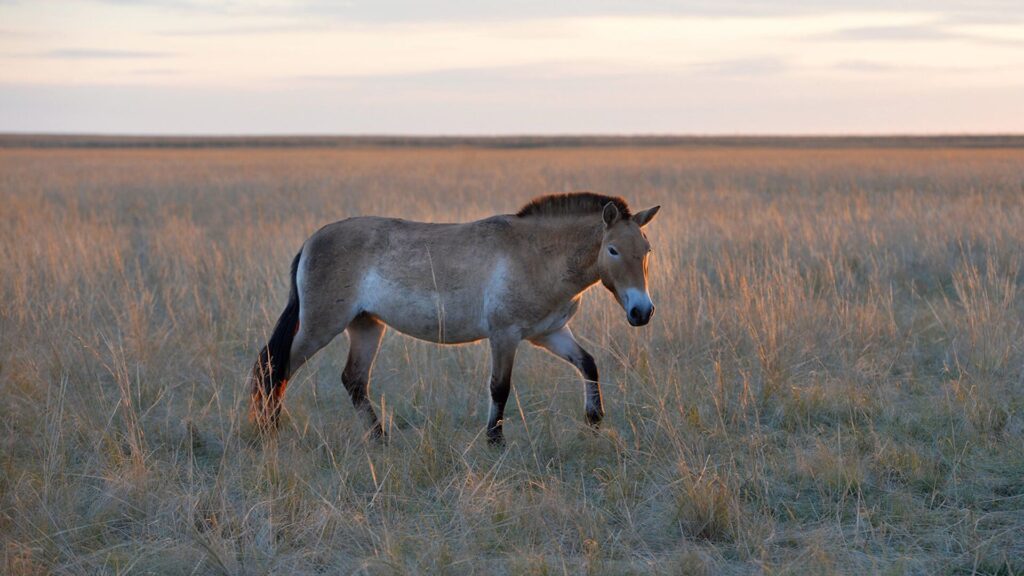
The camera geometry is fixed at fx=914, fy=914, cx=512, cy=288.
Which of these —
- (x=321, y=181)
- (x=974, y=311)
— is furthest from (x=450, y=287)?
(x=321, y=181)

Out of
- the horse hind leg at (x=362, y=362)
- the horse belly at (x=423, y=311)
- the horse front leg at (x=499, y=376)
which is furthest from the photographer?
the horse hind leg at (x=362, y=362)

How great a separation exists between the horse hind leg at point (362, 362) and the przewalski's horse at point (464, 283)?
13mm

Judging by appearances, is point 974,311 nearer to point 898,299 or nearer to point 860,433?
point 898,299

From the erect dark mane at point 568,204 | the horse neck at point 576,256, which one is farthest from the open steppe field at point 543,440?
the erect dark mane at point 568,204

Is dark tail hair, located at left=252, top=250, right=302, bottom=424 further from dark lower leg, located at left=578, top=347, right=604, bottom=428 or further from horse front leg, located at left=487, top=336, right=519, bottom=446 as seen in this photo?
dark lower leg, located at left=578, top=347, right=604, bottom=428

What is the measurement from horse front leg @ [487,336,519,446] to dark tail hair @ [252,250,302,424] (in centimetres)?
130

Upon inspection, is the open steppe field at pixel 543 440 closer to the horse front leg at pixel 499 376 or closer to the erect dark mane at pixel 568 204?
the horse front leg at pixel 499 376

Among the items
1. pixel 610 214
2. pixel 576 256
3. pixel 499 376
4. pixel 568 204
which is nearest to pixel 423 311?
pixel 499 376

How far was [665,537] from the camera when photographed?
4164 millimetres

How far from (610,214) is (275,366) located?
2277 mm

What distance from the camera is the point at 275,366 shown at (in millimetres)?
5688

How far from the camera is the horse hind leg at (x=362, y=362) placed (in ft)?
19.0

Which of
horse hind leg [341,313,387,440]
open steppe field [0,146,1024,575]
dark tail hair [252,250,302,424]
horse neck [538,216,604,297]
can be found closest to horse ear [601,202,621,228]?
horse neck [538,216,604,297]

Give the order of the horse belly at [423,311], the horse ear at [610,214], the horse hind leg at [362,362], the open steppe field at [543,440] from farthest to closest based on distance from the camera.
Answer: the horse hind leg at [362,362]
the horse belly at [423,311]
the horse ear at [610,214]
the open steppe field at [543,440]
